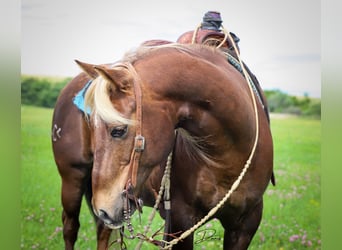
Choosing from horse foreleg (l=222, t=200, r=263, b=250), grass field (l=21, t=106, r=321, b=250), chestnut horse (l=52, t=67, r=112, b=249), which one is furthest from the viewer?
grass field (l=21, t=106, r=321, b=250)

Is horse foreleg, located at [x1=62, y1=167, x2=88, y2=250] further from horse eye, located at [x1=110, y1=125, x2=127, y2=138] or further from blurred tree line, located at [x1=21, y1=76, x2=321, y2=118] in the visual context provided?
horse eye, located at [x1=110, y1=125, x2=127, y2=138]

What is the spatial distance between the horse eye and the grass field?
1466mm

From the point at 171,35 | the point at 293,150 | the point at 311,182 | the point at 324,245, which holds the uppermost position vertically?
the point at 171,35

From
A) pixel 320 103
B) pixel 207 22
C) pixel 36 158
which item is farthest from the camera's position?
pixel 320 103

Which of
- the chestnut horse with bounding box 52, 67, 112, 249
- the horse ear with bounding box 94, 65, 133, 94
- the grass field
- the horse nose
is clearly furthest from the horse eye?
the grass field

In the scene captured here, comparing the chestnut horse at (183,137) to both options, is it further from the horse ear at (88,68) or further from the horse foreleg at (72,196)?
the horse foreleg at (72,196)

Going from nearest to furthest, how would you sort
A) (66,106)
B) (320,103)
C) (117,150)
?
(117,150)
(66,106)
(320,103)

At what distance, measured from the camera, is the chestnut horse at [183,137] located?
127cm

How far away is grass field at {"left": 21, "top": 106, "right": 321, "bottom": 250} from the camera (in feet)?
8.61

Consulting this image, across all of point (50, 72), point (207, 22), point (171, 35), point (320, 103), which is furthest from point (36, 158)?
point (320, 103)

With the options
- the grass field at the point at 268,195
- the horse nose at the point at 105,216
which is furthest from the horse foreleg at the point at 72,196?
the horse nose at the point at 105,216

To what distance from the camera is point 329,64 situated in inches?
108

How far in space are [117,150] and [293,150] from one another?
6.19 ft

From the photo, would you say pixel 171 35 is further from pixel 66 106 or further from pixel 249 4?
pixel 66 106
